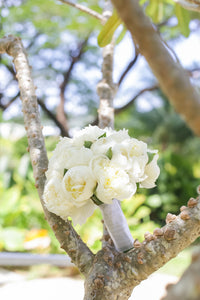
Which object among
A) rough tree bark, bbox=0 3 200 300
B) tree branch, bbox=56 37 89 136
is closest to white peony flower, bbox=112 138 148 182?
rough tree bark, bbox=0 3 200 300

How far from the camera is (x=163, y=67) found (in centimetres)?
25

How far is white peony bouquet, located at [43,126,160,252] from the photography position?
57 centimetres

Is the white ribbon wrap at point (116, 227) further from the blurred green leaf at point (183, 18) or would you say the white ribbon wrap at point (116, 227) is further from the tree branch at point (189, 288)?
the blurred green leaf at point (183, 18)

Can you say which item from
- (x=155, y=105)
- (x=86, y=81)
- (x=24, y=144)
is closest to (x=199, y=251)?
(x=24, y=144)

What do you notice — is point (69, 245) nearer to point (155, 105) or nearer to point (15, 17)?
point (15, 17)

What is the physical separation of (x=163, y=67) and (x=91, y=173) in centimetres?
36

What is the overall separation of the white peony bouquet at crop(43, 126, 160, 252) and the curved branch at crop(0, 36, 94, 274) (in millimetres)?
42

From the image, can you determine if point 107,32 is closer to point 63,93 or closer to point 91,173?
point 91,173

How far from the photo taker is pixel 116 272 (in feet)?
1.93

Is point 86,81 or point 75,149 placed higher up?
point 75,149

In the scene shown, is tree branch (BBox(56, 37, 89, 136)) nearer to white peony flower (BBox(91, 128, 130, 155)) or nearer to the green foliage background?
the green foliage background

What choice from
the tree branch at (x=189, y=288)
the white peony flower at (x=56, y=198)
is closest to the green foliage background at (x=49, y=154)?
the white peony flower at (x=56, y=198)

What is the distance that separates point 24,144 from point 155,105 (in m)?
5.03

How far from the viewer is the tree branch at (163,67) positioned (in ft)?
0.75
